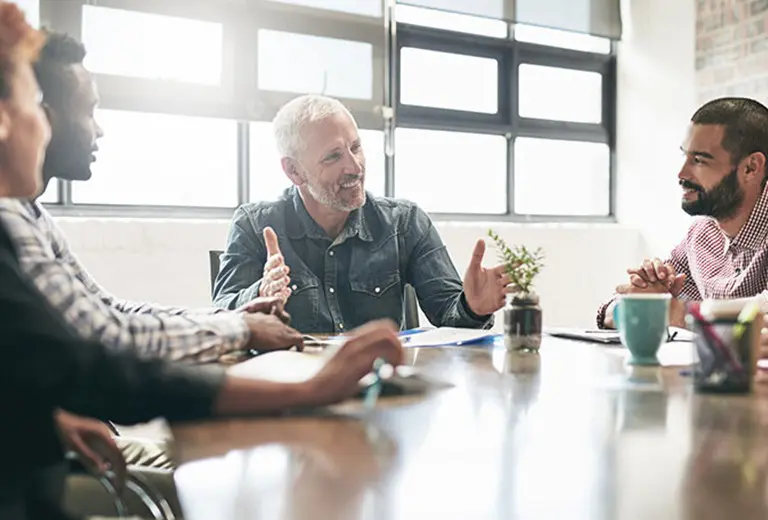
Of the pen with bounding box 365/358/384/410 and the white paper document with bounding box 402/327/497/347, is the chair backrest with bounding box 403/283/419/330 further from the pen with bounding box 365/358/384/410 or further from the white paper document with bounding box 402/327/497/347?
the pen with bounding box 365/358/384/410

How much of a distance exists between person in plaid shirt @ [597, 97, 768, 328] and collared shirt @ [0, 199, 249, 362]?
1.66 metres

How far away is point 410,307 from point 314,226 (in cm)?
37

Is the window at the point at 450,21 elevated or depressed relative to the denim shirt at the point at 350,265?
elevated

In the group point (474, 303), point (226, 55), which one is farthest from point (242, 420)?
point (226, 55)

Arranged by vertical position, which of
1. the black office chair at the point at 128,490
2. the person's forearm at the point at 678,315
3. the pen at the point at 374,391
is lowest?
the black office chair at the point at 128,490

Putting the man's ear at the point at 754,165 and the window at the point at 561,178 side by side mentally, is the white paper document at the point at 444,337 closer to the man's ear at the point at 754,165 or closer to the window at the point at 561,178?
the man's ear at the point at 754,165

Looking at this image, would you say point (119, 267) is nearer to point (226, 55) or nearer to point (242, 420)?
point (226, 55)

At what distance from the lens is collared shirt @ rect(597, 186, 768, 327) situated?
2.33 meters

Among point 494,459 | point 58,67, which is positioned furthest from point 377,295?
point 494,459

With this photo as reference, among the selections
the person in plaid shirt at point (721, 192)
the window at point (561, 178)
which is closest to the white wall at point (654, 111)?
the window at point (561, 178)

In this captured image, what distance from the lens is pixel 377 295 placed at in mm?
2264

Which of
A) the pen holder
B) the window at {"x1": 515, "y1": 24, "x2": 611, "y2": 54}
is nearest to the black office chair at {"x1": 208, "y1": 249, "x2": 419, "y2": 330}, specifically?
the pen holder

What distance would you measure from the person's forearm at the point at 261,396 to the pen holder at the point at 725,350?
50cm

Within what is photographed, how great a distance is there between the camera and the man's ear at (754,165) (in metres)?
2.60
